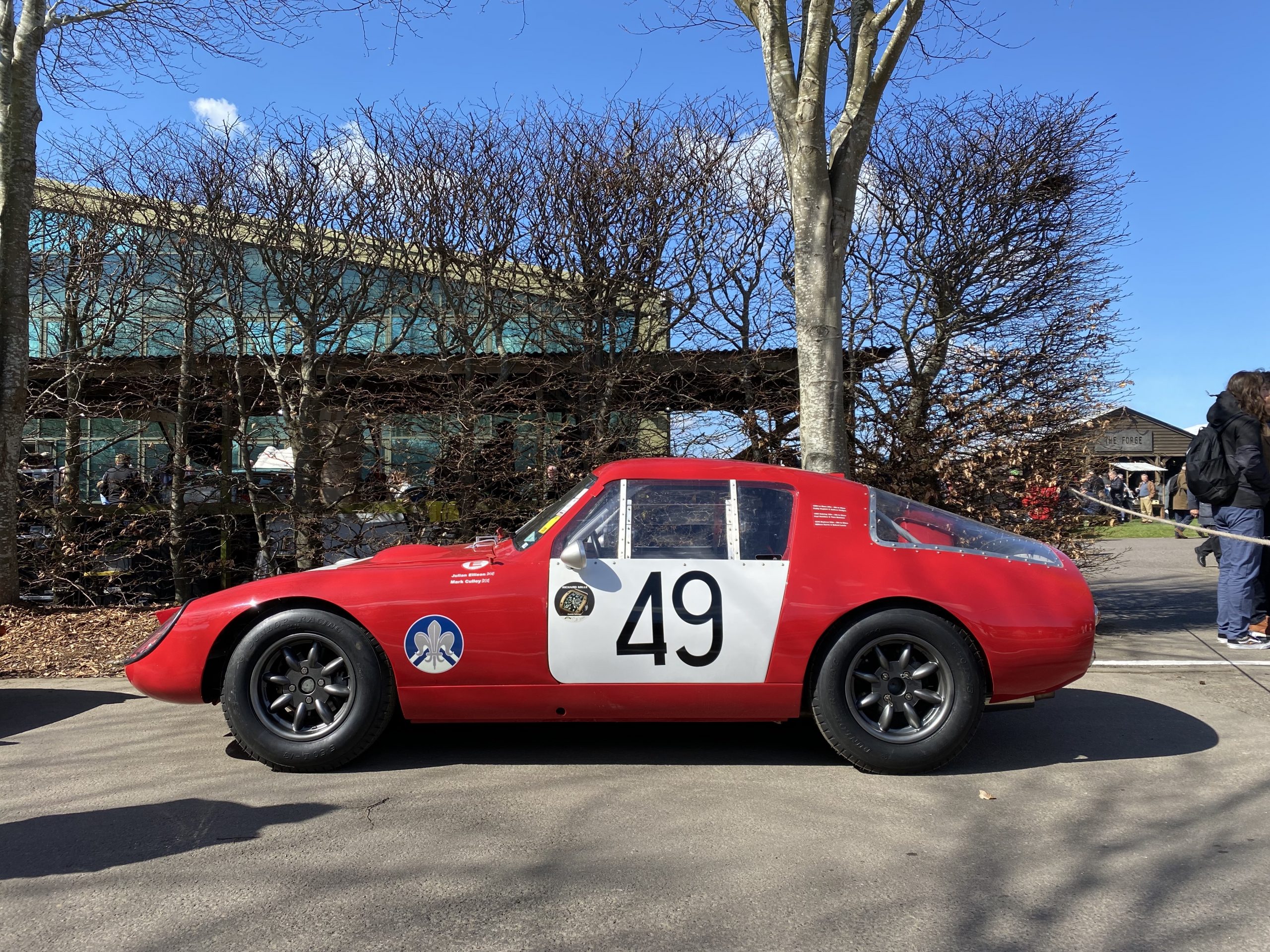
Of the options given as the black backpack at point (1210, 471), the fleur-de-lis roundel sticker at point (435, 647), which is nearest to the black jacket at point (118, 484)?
the fleur-de-lis roundel sticker at point (435, 647)

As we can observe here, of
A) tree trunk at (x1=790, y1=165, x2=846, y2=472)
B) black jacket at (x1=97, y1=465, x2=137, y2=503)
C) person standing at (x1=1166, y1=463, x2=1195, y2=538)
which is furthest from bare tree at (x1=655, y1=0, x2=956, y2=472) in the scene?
person standing at (x1=1166, y1=463, x2=1195, y2=538)

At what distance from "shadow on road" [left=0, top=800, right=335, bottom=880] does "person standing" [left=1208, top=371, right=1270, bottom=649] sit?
6.54 meters

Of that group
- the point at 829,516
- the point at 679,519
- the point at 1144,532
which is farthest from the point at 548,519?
the point at 1144,532

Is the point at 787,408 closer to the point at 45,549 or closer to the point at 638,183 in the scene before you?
the point at 638,183

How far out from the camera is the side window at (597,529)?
14.1ft

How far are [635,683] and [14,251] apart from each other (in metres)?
7.29

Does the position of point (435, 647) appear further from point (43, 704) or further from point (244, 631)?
point (43, 704)

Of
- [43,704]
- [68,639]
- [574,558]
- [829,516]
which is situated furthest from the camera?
[68,639]

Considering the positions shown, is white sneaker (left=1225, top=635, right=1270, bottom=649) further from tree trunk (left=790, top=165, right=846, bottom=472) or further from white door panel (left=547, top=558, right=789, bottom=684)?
white door panel (left=547, top=558, right=789, bottom=684)

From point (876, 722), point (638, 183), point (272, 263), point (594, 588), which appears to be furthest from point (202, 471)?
point (876, 722)

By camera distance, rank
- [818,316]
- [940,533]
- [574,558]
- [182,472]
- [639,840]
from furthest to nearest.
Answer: [182,472] < [818,316] < [940,533] < [574,558] < [639,840]

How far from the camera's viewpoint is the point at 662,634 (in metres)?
4.18

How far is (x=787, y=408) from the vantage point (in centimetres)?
923

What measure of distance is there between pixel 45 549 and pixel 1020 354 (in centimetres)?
889
